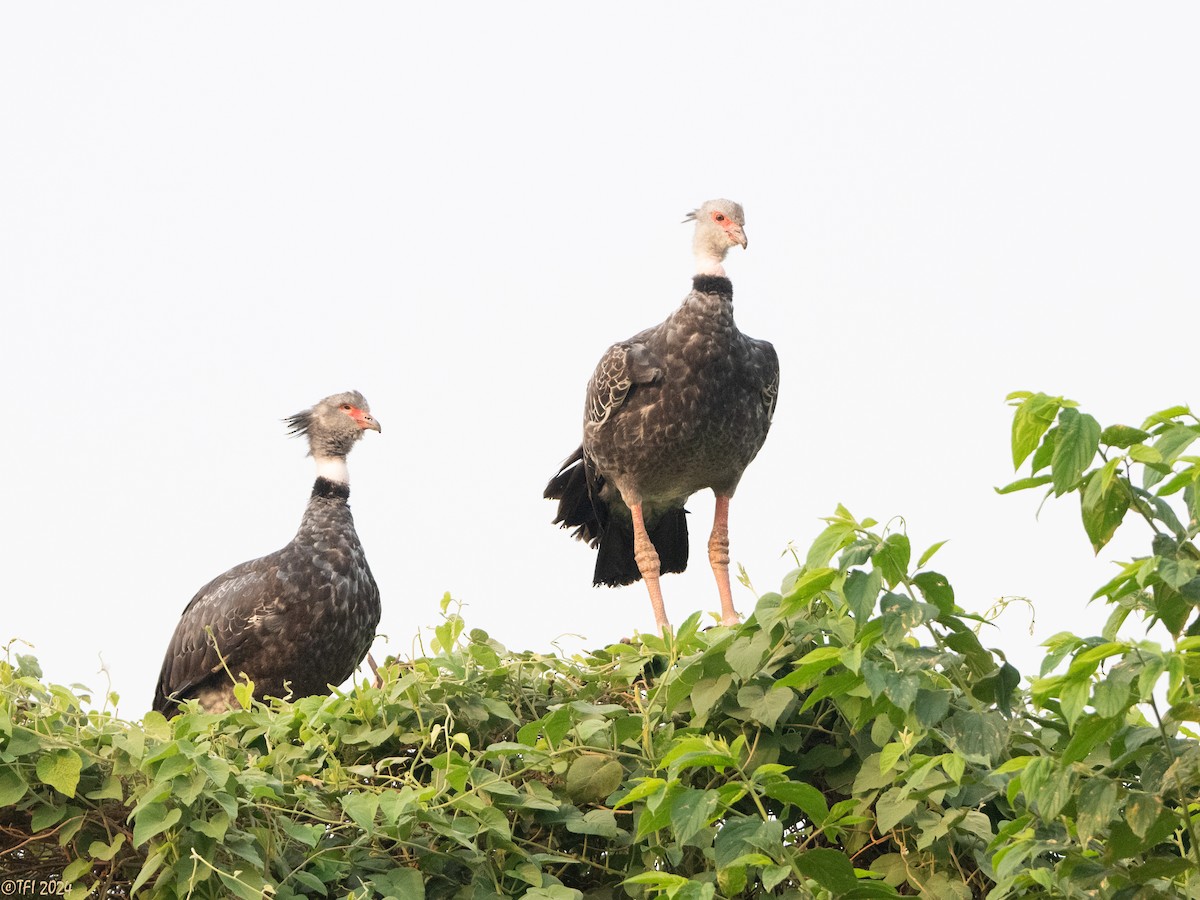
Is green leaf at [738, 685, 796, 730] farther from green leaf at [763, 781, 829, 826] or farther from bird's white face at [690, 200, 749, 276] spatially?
bird's white face at [690, 200, 749, 276]

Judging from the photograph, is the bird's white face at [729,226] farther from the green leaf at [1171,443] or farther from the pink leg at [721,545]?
the green leaf at [1171,443]

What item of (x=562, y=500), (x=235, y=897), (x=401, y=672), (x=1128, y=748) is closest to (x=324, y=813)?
(x=235, y=897)

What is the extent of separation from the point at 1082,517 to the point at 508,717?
1838mm

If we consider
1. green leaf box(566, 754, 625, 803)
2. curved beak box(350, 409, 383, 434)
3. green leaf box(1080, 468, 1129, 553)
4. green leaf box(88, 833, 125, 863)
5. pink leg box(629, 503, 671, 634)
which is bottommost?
green leaf box(88, 833, 125, 863)

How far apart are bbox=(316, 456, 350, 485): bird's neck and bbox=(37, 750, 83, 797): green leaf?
377cm

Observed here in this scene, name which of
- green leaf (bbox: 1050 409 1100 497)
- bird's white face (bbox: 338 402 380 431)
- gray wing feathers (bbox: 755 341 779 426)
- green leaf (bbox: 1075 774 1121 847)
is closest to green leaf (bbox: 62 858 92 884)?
green leaf (bbox: 1075 774 1121 847)

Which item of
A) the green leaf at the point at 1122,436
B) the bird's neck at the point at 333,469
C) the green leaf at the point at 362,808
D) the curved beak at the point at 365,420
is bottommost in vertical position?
the green leaf at the point at 362,808

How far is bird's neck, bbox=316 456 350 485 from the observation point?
6.73m

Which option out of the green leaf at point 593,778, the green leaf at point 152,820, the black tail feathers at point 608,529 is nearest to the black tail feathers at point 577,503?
the black tail feathers at point 608,529

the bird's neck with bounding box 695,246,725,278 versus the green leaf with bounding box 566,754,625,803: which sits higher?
the bird's neck with bounding box 695,246,725,278

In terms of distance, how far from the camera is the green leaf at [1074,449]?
1861 millimetres

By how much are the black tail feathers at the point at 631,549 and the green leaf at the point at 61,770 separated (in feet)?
14.5

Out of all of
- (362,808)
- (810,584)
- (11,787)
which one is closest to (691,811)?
(810,584)

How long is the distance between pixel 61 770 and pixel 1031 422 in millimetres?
2018
